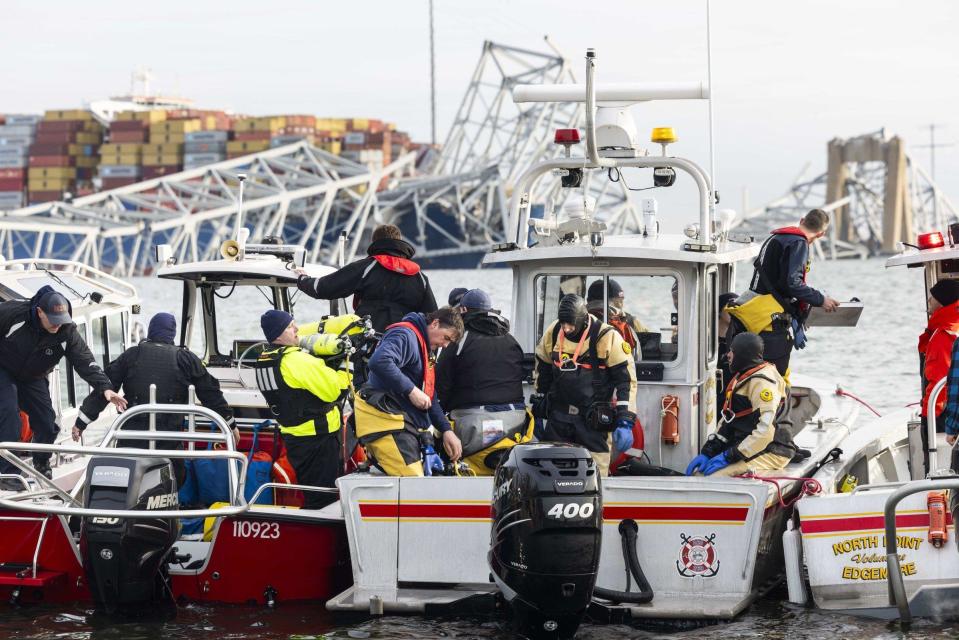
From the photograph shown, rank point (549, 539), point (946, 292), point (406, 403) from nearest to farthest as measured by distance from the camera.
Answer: point (549, 539) < point (406, 403) < point (946, 292)

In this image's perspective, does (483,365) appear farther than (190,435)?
Yes

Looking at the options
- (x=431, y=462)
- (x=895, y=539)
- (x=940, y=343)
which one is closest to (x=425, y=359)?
(x=431, y=462)

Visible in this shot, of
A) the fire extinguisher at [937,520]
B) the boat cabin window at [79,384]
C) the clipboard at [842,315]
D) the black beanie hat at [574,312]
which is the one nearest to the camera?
the fire extinguisher at [937,520]

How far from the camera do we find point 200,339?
1208 centimetres

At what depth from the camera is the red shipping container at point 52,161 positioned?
414 feet

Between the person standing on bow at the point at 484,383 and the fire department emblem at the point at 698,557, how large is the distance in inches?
52.3

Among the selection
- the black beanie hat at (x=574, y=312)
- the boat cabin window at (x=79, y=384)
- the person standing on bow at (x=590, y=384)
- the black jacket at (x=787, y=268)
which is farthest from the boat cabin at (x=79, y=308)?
the black jacket at (x=787, y=268)

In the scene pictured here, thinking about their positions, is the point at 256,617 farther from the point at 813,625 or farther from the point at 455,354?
the point at 813,625

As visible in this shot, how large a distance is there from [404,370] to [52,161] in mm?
127110

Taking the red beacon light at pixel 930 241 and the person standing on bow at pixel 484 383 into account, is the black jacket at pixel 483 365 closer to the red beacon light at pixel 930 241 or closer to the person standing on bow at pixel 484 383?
the person standing on bow at pixel 484 383

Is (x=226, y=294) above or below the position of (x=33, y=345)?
above

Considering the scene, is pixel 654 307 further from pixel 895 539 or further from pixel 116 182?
pixel 116 182

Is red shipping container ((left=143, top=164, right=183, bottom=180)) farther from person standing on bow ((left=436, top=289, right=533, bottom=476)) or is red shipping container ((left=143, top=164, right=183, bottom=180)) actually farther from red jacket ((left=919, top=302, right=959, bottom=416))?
A: red jacket ((left=919, top=302, right=959, bottom=416))

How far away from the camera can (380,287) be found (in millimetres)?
9328
